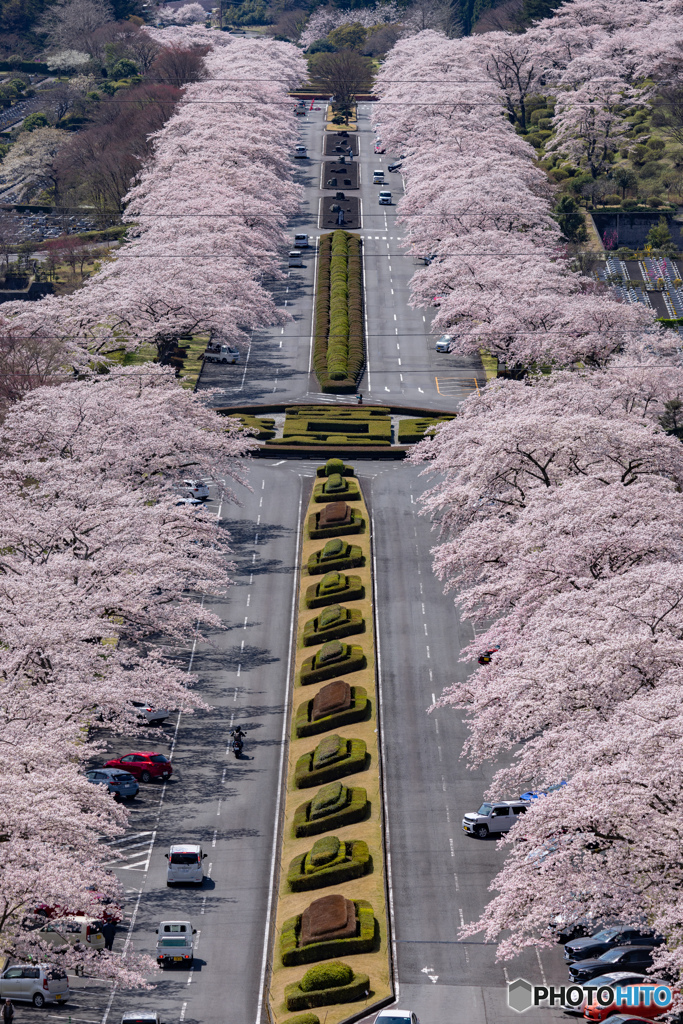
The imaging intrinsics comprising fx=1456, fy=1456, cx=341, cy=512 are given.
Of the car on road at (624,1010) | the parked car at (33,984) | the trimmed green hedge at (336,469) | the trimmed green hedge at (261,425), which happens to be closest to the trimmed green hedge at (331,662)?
the trimmed green hedge at (336,469)

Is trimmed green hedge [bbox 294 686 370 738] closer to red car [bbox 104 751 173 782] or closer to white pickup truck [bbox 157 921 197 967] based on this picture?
red car [bbox 104 751 173 782]

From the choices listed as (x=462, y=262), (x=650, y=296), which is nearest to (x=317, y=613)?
(x=462, y=262)

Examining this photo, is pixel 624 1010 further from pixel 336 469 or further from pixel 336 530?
pixel 336 469

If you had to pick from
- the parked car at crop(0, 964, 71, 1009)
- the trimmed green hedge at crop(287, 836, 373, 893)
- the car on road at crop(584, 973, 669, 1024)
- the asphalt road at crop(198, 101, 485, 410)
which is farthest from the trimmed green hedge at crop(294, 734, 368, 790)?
the asphalt road at crop(198, 101, 485, 410)

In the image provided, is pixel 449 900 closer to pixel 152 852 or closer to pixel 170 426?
pixel 152 852

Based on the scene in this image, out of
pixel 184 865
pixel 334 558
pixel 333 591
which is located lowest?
pixel 184 865

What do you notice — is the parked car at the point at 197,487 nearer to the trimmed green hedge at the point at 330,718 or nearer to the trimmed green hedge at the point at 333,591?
the trimmed green hedge at the point at 333,591

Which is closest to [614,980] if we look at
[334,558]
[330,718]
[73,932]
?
[73,932]
